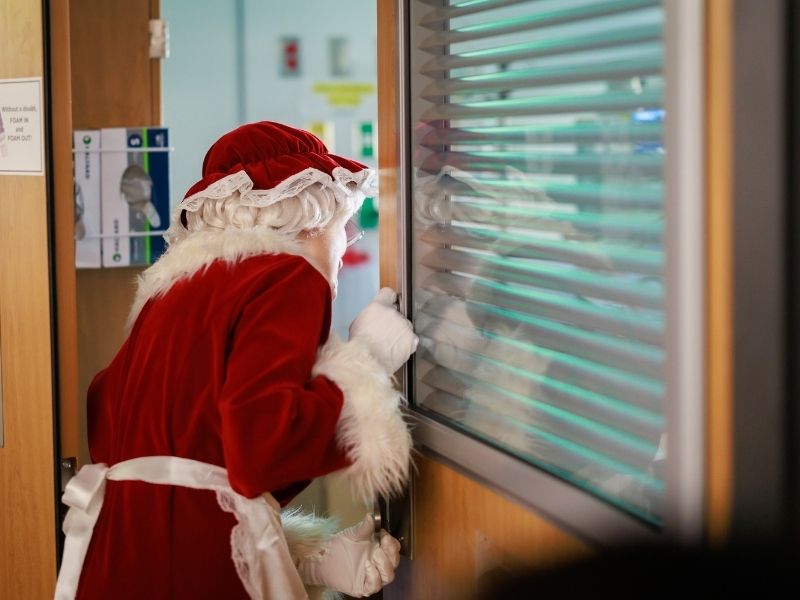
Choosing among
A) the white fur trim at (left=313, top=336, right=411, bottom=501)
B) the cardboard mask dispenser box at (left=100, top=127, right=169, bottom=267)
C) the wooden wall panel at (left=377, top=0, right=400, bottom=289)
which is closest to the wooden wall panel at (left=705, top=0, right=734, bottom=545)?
the white fur trim at (left=313, top=336, right=411, bottom=501)

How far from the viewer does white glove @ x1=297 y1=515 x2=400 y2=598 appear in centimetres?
175

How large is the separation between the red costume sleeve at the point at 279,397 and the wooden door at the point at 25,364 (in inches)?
34.4

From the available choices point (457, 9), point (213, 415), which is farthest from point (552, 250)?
point (213, 415)

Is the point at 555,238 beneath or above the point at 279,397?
above

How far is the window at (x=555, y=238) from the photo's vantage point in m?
1.08

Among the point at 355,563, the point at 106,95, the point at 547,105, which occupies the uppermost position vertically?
the point at 106,95

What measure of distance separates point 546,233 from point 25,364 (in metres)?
1.52

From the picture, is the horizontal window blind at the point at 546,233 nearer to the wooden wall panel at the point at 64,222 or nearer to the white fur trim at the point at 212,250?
the white fur trim at the point at 212,250

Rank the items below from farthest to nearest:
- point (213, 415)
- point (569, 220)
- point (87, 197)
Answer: point (87, 197) → point (213, 415) → point (569, 220)

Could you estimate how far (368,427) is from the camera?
1611mm

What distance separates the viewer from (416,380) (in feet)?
5.83

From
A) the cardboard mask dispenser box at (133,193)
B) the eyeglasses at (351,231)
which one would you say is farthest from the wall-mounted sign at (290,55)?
the eyeglasses at (351,231)

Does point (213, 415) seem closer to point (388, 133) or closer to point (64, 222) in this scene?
point (388, 133)

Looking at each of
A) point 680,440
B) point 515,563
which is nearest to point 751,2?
point 680,440
